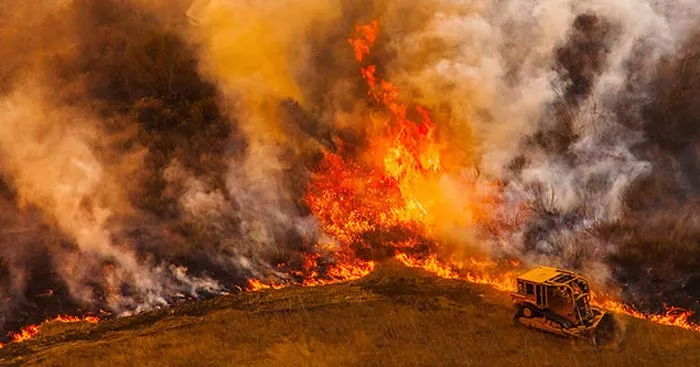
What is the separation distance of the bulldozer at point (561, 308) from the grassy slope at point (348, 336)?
282 millimetres

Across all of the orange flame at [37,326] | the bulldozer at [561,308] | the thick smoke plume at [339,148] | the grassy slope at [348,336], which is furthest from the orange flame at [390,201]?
the orange flame at [37,326]

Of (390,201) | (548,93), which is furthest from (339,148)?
(548,93)

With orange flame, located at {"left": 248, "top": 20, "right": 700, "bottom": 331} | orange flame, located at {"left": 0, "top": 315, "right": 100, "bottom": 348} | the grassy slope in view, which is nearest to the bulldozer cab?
the grassy slope

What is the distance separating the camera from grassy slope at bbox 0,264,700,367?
12.5 meters

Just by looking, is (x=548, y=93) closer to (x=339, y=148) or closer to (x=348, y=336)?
(x=339, y=148)

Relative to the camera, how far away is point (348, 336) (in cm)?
1353

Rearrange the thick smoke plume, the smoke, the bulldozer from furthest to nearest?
the smoke < the thick smoke plume < the bulldozer

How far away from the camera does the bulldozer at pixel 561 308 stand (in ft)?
41.9

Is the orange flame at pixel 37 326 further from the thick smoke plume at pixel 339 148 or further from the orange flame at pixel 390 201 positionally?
the orange flame at pixel 390 201

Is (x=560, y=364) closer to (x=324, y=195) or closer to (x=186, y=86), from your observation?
(x=324, y=195)

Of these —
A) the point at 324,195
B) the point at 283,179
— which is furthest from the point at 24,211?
the point at 324,195

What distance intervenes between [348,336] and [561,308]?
15.8 feet

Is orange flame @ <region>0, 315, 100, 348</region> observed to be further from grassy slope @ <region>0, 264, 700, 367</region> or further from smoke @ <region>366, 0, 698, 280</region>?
smoke @ <region>366, 0, 698, 280</region>

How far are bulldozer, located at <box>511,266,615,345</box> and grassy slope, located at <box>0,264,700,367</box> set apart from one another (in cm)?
28
